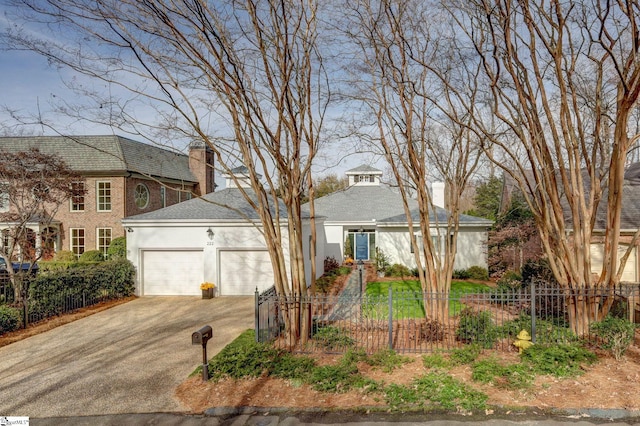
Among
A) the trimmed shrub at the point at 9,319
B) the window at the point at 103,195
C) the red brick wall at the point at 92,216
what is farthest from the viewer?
the window at the point at 103,195

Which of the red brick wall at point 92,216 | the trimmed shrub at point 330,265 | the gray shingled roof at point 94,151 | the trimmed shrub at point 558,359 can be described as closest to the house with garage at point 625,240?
the trimmed shrub at point 558,359

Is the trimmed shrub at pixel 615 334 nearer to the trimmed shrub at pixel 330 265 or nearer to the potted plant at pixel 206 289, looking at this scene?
the potted plant at pixel 206 289

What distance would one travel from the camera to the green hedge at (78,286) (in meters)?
11.1

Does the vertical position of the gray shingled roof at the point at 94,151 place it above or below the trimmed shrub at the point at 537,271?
above

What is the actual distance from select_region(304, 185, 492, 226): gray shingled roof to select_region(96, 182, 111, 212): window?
37.4ft

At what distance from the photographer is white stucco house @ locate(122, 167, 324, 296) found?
14.8m

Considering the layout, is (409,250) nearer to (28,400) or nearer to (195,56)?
(195,56)

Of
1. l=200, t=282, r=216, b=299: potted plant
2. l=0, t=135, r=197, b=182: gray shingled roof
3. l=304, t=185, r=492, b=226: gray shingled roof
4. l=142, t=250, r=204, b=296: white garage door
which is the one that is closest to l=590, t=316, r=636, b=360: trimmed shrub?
l=200, t=282, r=216, b=299: potted plant

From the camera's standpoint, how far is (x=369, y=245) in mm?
24094

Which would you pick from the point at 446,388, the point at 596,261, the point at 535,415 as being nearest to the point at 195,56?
the point at 446,388

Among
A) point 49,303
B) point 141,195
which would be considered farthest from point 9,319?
point 141,195

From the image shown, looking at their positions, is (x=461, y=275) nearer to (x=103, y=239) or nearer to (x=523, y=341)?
(x=523, y=341)

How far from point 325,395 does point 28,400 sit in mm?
4707

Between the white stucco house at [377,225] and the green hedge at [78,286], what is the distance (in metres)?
9.21
